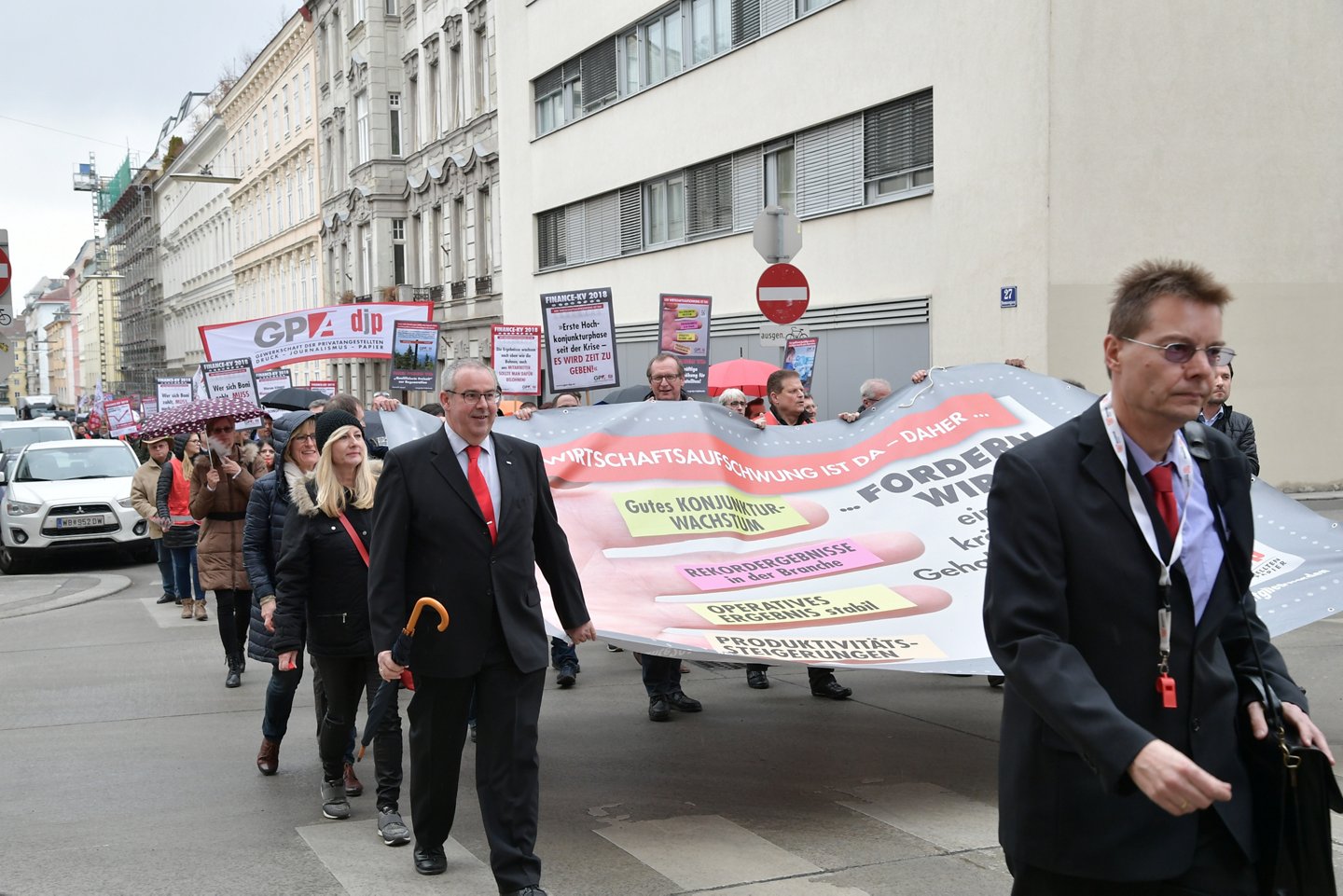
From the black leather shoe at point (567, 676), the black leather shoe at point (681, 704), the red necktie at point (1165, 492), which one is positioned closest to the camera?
the red necktie at point (1165, 492)

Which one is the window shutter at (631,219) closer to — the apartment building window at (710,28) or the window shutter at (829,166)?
the apartment building window at (710,28)

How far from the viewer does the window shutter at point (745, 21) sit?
2445cm

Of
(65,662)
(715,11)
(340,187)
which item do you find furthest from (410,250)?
(65,662)

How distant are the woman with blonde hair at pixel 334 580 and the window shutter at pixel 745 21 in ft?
63.3

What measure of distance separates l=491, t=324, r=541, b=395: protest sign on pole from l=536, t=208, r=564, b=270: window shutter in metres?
16.8

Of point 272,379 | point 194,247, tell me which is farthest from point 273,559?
point 194,247

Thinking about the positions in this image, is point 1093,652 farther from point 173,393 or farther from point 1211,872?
point 173,393

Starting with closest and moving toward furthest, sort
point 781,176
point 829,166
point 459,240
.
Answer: point 829,166 < point 781,176 < point 459,240

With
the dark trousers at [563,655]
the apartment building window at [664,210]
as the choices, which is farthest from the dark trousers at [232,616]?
the apartment building window at [664,210]

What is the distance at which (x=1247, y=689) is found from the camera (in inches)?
116

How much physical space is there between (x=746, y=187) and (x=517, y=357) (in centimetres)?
975

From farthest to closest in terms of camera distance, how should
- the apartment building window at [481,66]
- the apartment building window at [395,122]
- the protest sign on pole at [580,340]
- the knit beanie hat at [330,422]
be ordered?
the apartment building window at [395,122] < the apartment building window at [481,66] < the protest sign on pole at [580,340] < the knit beanie hat at [330,422]

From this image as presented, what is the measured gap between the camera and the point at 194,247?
3484 inches

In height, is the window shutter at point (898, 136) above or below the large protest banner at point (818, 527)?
above
